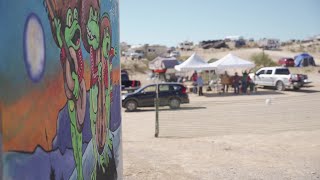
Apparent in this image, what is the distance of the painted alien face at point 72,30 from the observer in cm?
399

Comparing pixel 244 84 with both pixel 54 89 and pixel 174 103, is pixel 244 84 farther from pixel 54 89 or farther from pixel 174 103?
pixel 54 89

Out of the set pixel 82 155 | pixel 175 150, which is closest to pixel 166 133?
pixel 175 150

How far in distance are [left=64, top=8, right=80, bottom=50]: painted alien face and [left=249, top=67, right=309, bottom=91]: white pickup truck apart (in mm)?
32438

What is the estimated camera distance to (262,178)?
9.41 meters

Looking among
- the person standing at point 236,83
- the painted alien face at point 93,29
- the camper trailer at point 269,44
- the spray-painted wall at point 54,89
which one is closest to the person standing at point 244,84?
the person standing at point 236,83

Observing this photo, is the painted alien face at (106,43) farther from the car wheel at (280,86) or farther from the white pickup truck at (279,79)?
the car wheel at (280,86)

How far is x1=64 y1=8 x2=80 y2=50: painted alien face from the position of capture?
3.99 m

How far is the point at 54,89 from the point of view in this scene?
3.54 metres

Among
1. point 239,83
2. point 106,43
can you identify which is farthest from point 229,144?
point 239,83

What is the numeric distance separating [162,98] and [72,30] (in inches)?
861

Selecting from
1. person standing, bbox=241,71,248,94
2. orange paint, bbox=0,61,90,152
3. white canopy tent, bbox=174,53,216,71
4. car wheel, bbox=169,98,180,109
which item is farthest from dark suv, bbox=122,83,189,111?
orange paint, bbox=0,61,90,152

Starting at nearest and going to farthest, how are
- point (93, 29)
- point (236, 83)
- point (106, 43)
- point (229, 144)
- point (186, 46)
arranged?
point (93, 29)
point (106, 43)
point (229, 144)
point (236, 83)
point (186, 46)

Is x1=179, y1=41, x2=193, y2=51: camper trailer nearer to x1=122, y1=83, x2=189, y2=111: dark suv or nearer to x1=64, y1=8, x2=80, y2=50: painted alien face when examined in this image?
x1=122, y1=83, x2=189, y2=111: dark suv

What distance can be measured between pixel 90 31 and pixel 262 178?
5586mm
